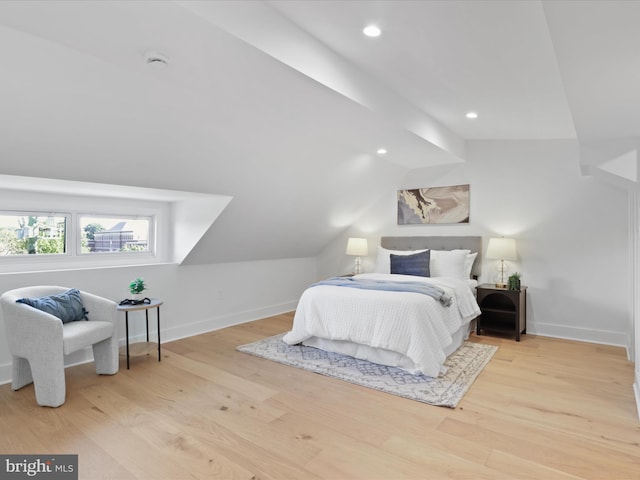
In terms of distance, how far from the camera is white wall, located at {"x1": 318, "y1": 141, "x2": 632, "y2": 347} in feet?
13.2

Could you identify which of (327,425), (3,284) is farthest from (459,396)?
(3,284)

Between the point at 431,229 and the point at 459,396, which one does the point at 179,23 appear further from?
the point at 431,229

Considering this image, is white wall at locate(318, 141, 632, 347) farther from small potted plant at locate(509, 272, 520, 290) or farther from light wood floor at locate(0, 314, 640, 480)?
light wood floor at locate(0, 314, 640, 480)

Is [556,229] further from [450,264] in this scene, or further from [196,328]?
[196,328]

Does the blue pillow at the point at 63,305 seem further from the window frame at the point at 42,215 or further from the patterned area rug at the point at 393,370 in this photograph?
the patterned area rug at the point at 393,370

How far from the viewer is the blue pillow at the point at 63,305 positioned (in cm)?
280

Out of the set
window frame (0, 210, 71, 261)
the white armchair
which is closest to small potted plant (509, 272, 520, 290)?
the white armchair

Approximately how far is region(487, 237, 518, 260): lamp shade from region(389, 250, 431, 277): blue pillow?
28.7 inches

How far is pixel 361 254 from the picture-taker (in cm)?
558

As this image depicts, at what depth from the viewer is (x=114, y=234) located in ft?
13.7

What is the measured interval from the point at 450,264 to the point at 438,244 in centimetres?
53

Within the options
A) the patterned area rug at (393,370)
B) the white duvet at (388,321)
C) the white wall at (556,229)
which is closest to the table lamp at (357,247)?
the white wall at (556,229)

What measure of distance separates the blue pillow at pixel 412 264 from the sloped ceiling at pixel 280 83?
4.88 ft

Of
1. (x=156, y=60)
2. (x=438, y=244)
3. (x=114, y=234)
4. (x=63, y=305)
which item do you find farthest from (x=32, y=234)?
(x=438, y=244)
